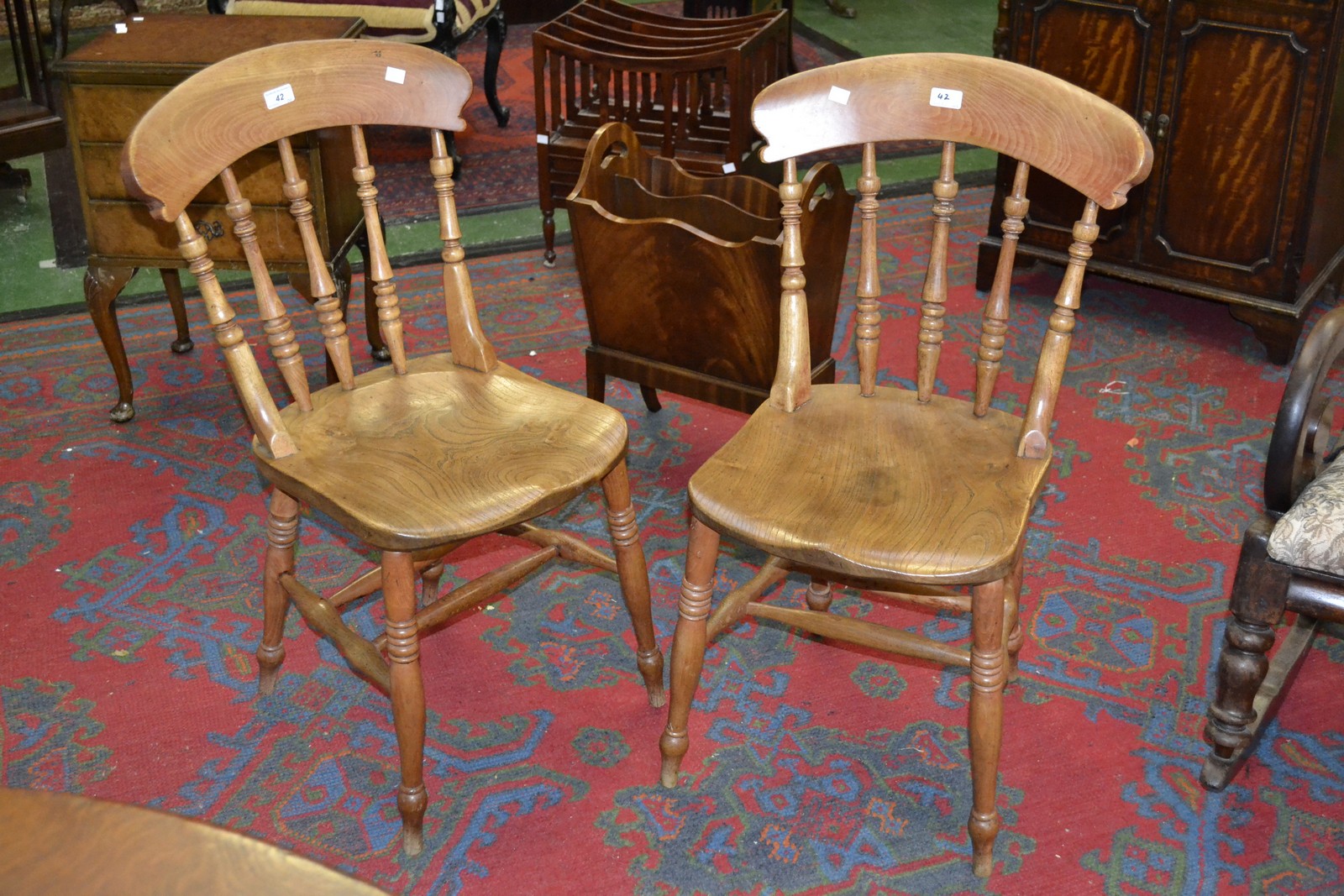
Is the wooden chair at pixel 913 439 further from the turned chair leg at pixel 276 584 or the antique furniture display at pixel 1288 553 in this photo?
the turned chair leg at pixel 276 584

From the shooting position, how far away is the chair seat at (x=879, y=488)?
1.91m

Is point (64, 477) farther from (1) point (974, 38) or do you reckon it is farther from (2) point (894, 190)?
(1) point (974, 38)

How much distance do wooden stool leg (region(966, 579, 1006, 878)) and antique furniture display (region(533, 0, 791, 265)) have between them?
2.14 metres

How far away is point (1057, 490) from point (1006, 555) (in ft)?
4.07

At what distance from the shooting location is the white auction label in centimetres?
213

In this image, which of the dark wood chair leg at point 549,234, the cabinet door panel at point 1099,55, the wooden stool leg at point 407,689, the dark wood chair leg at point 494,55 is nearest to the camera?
the wooden stool leg at point 407,689

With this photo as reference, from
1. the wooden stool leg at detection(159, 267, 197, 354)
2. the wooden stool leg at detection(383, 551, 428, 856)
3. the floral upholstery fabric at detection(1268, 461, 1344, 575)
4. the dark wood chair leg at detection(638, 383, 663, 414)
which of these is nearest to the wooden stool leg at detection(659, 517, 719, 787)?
the wooden stool leg at detection(383, 551, 428, 856)

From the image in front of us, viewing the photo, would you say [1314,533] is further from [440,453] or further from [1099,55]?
[1099,55]

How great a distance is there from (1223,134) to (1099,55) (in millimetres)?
388

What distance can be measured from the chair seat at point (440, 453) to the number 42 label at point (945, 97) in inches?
28.8

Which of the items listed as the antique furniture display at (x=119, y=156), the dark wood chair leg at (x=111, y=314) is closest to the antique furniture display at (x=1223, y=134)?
the antique furniture display at (x=119, y=156)

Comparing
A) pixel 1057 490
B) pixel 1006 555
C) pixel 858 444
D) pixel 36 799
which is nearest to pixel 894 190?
pixel 1057 490

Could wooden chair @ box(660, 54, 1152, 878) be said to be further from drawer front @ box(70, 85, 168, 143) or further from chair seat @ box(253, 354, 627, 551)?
drawer front @ box(70, 85, 168, 143)

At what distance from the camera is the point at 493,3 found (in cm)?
503
